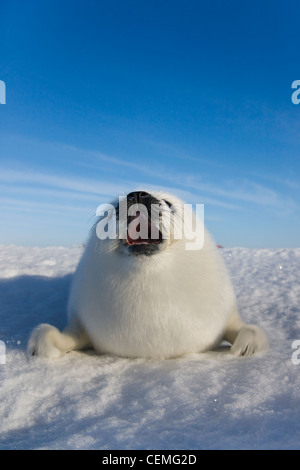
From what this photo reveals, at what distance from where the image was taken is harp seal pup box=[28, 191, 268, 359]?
2.48 m

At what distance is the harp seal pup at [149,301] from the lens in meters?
2.48

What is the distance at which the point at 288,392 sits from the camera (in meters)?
2.10

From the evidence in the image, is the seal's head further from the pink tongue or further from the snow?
the snow

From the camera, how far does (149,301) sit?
2533 mm

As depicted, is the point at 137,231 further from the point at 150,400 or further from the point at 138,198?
the point at 150,400

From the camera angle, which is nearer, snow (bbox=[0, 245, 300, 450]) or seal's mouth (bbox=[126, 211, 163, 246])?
snow (bbox=[0, 245, 300, 450])

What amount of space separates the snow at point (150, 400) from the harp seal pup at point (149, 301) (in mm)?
107

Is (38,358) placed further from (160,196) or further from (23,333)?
(160,196)

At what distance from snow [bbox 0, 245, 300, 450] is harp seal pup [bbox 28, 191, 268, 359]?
107mm

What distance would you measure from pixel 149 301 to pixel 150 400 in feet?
2.11

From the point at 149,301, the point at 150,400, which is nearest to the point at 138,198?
the point at 149,301

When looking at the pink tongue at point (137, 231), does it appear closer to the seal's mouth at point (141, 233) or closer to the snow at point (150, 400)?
the seal's mouth at point (141, 233)

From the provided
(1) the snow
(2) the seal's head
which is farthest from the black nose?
(1) the snow
